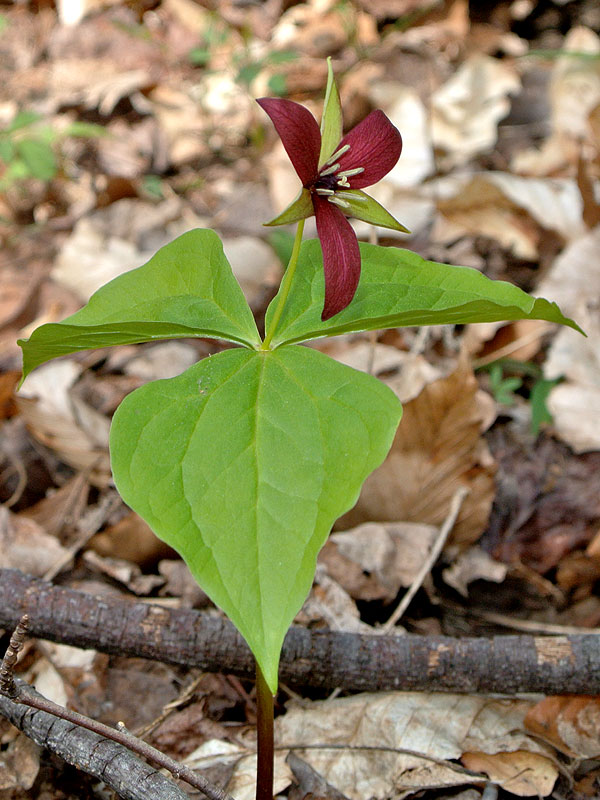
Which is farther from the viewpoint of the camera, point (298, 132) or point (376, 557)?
point (376, 557)

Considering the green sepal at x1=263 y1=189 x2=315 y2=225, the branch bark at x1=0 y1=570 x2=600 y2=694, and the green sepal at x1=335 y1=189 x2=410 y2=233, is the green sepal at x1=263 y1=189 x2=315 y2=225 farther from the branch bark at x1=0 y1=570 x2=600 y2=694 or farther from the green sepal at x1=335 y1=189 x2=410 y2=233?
the branch bark at x1=0 y1=570 x2=600 y2=694

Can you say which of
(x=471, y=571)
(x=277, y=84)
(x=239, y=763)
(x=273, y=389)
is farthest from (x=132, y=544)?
(x=277, y=84)

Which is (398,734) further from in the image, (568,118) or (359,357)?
(568,118)

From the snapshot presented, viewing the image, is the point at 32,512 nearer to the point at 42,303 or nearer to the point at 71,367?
the point at 71,367

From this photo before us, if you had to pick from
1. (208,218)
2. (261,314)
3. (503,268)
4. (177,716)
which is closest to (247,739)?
(177,716)

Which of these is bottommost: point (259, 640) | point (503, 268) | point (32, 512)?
point (503, 268)

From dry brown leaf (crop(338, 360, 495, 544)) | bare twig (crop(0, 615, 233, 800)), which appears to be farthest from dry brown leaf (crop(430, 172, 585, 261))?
bare twig (crop(0, 615, 233, 800))

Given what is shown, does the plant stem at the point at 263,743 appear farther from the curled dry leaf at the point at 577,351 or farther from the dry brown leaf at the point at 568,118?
the dry brown leaf at the point at 568,118
